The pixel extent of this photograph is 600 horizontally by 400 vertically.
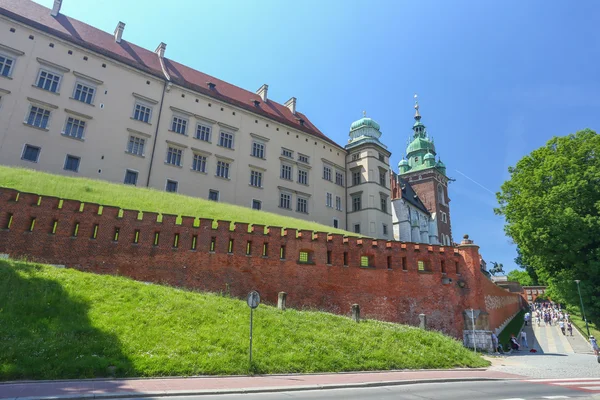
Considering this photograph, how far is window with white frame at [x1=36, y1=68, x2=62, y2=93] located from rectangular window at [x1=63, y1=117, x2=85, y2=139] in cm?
241

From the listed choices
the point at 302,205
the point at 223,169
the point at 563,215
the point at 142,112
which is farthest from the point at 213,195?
the point at 563,215

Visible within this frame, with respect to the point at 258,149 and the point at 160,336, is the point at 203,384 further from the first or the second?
the point at 258,149

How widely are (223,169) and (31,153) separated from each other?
14375 mm

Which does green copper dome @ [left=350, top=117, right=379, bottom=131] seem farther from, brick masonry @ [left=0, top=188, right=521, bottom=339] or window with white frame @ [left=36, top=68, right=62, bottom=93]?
window with white frame @ [left=36, top=68, right=62, bottom=93]

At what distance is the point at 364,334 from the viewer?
1372 centimetres

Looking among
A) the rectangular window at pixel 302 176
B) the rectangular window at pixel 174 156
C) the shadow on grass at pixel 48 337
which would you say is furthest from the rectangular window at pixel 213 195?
the shadow on grass at pixel 48 337

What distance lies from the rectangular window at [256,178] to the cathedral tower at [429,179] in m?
34.6

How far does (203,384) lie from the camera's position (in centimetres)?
834

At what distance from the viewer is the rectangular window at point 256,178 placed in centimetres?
3491

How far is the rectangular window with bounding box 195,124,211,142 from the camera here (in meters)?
32.9

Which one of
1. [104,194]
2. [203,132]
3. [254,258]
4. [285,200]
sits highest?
[203,132]

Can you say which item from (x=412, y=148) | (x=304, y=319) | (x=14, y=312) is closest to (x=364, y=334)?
(x=304, y=319)

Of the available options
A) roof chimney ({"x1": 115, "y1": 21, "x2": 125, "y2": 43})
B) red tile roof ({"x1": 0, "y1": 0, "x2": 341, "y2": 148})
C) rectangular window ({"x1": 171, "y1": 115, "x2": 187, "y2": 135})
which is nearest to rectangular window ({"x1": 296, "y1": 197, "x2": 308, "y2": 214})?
red tile roof ({"x1": 0, "y1": 0, "x2": 341, "y2": 148})

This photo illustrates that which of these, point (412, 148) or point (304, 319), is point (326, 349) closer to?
point (304, 319)
